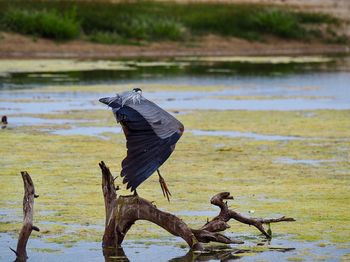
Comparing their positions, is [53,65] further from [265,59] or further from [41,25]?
[265,59]

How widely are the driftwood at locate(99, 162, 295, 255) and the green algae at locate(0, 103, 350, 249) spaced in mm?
421

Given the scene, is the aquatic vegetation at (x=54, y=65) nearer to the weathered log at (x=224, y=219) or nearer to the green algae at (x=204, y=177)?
the green algae at (x=204, y=177)

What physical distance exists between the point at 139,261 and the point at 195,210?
6.41 ft

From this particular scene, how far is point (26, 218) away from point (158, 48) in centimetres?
3260

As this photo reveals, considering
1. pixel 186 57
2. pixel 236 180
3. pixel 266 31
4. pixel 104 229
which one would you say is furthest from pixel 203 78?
pixel 104 229

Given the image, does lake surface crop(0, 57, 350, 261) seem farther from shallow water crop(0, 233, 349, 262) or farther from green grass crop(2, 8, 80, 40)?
green grass crop(2, 8, 80, 40)

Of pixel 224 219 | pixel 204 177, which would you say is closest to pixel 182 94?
pixel 204 177

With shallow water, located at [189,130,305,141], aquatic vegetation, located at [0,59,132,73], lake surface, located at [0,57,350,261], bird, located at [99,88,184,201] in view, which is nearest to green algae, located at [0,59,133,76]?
aquatic vegetation, located at [0,59,132,73]

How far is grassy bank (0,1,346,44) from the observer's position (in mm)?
39188

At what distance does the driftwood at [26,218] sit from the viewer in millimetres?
Result: 8586

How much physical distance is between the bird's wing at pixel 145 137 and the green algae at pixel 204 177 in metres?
1.42

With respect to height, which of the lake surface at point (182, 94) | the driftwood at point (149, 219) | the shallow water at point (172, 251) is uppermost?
the driftwood at point (149, 219)

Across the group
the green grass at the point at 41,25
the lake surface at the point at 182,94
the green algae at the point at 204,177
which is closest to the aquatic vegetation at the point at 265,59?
the lake surface at the point at 182,94

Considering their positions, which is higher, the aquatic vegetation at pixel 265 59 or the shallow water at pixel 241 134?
the shallow water at pixel 241 134
